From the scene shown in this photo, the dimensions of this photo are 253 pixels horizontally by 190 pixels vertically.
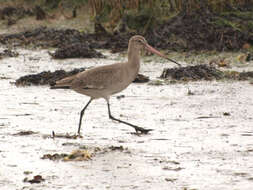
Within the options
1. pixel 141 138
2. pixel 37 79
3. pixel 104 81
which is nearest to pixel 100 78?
pixel 104 81

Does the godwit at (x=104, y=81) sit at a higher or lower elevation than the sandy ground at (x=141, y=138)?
higher

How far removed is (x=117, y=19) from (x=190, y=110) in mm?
7068

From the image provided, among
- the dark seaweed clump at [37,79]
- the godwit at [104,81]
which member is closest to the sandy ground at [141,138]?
the dark seaweed clump at [37,79]

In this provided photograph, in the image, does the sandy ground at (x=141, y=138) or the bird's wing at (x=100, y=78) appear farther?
the bird's wing at (x=100, y=78)

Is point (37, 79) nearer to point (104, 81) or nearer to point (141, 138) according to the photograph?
point (104, 81)

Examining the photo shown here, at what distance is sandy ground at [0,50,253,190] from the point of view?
6016mm

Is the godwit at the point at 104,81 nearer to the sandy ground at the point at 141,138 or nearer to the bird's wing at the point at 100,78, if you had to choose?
the bird's wing at the point at 100,78

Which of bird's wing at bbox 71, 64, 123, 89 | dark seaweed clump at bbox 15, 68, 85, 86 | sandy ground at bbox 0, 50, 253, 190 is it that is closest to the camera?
sandy ground at bbox 0, 50, 253, 190

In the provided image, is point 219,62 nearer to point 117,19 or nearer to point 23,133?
point 117,19

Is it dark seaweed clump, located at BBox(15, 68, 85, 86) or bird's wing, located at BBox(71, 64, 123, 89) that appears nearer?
bird's wing, located at BBox(71, 64, 123, 89)

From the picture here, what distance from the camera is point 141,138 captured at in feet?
25.5

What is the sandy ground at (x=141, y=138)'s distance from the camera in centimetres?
602

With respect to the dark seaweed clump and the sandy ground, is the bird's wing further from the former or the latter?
the dark seaweed clump

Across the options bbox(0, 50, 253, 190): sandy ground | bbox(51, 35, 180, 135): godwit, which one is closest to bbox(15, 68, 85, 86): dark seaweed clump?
bbox(0, 50, 253, 190): sandy ground
